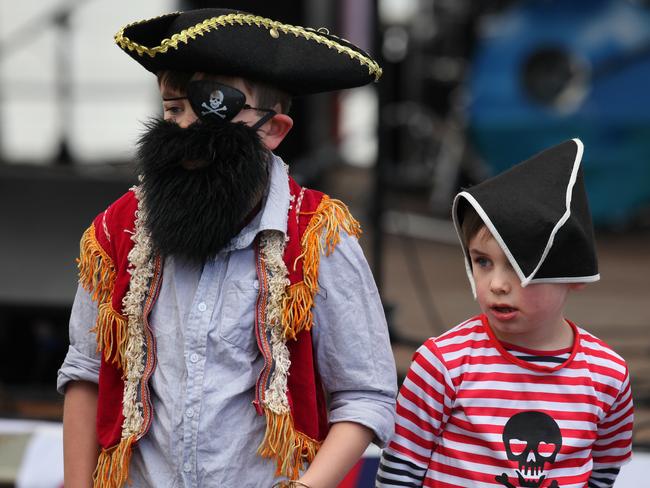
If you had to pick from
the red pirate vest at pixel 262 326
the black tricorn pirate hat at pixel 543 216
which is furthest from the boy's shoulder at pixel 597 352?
the red pirate vest at pixel 262 326

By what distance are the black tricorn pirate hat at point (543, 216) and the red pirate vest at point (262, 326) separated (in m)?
0.25

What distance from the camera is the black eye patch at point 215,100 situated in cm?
171

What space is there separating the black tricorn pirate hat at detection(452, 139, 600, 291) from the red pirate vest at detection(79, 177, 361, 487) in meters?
0.25

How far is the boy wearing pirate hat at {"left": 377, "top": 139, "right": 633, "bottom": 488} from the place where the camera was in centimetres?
182

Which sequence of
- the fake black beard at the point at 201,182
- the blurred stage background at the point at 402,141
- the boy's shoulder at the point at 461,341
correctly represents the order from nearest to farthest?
the fake black beard at the point at 201,182 → the boy's shoulder at the point at 461,341 → the blurred stage background at the point at 402,141

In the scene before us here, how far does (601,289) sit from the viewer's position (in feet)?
18.7

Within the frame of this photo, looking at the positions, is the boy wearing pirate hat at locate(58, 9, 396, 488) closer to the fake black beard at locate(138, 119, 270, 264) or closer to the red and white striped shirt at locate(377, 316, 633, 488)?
the fake black beard at locate(138, 119, 270, 264)

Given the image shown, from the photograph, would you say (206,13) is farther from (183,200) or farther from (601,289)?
(601,289)

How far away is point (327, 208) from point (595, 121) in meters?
5.20

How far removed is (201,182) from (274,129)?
0.18 m

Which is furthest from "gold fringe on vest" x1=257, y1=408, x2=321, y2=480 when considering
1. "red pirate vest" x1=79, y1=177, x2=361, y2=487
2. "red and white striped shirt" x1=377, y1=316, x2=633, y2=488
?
"red and white striped shirt" x1=377, y1=316, x2=633, y2=488

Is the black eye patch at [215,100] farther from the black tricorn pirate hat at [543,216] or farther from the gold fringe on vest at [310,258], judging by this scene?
the black tricorn pirate hat at [543,216]

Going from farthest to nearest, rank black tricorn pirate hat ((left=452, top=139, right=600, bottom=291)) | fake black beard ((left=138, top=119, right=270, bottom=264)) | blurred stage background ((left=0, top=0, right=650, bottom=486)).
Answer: blurred stage background ((left=0, top=0, right=650, bottom=486)) → black tricorn pirate hat ((left=452, top=139, right=600, bottom=291)) → fake black beard ((left=138, top=119, right=270, bottom=264))

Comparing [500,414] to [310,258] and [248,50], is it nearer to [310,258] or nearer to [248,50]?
[310,258]
